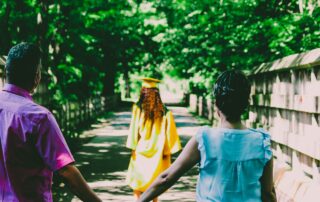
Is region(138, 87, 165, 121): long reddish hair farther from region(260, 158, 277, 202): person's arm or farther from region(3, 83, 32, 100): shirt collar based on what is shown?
region(3, 83, 32, 100): shirt collar

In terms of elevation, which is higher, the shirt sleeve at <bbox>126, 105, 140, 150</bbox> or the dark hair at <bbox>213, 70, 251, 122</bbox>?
the dark hair at <bbox>213, 70, 251, 122</bbox>

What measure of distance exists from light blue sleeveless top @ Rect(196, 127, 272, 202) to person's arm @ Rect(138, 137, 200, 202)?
42 mm

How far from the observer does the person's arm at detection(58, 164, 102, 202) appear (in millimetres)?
2736

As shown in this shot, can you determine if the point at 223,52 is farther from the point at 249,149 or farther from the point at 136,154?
the point at 249,149

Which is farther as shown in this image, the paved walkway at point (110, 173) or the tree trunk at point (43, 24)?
the tree trunk at point (43, 24)

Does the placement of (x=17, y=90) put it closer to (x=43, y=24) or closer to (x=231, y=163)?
(x=231, y=163)

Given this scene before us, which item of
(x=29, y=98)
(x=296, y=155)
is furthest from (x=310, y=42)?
(x=29, y=98)

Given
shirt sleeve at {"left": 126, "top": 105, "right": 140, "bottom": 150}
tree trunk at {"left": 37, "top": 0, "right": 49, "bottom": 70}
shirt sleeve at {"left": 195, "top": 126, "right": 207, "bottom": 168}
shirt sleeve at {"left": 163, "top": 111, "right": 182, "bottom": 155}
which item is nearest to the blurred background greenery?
tree trunk at {"left": 37, "top": 0, "right": 49, "bottom": 70}

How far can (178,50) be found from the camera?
2353 cm

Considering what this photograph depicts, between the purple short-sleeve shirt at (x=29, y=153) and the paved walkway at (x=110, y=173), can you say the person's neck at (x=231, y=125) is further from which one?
the paved walkway at (x=110, y=173)

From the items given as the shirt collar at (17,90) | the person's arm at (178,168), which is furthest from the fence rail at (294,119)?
the shirt collar at (17,90)

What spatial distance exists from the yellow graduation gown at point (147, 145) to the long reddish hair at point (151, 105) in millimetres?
61

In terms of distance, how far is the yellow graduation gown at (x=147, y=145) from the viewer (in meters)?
7.55

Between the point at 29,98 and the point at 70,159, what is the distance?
1.25 feet
